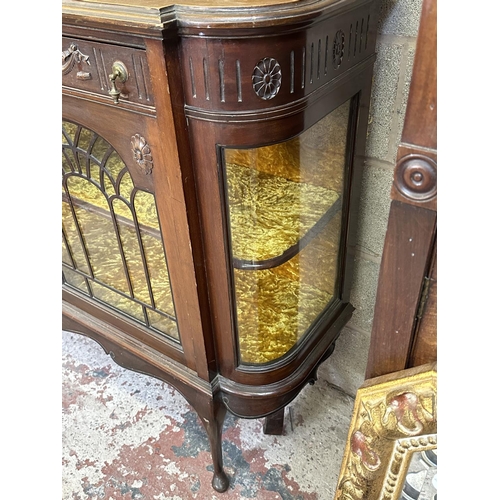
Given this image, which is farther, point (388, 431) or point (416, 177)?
point (388, 431)

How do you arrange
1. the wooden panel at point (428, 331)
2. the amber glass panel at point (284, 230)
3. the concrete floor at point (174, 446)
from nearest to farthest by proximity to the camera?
the wooden panel at point (428, 331) → the amber glass panel at point (284, 230) → the concrete floor at point (174, 446)

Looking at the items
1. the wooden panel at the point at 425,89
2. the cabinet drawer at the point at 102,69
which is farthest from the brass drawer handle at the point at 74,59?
the wooden panel at the point at 425,89

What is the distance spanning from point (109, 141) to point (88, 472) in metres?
0.90

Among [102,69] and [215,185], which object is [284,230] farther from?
[102,69]

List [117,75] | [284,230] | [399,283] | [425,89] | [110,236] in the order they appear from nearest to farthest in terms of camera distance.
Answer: [425,89]
[399,283]
[117,75]
[284,230]
[110,236]

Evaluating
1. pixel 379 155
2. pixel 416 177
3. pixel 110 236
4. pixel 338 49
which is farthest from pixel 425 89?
pixel 110 236

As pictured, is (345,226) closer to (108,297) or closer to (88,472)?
(108,297)

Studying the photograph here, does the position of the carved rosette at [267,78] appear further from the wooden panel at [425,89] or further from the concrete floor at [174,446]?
the concrete floor at [174,446]

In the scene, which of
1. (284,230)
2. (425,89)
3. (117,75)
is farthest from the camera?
(284,230)

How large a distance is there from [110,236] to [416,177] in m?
0.66

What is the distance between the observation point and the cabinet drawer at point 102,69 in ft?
2.07

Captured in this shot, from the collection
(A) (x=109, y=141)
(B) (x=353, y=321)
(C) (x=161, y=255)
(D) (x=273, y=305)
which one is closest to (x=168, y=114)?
(A) (x=109, y=141)

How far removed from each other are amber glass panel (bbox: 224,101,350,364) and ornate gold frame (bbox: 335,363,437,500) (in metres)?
0.29

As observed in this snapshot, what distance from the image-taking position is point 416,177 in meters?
0.45
